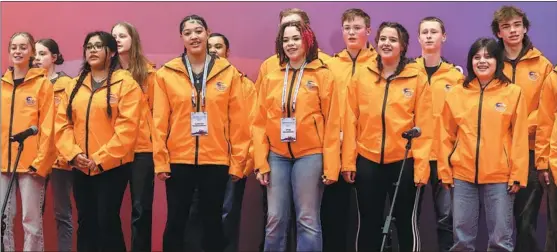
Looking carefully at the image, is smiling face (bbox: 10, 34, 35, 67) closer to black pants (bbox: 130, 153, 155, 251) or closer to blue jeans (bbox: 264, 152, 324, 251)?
black pants (bbox: 130, 153, 155, 251)

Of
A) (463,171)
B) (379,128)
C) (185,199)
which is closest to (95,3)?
(185,199)

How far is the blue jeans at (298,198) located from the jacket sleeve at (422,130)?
0.56 meters

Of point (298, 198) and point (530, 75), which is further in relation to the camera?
point (530, 75)

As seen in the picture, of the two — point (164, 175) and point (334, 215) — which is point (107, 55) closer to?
point (164, 175)

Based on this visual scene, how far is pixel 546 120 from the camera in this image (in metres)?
4.72

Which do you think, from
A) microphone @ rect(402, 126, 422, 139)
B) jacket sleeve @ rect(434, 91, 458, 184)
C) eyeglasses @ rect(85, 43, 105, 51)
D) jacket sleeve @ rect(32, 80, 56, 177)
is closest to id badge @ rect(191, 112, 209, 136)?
eyeglasses @ rect(85, 43, 105, 51)

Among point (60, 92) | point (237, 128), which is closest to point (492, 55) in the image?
point (237, 128)

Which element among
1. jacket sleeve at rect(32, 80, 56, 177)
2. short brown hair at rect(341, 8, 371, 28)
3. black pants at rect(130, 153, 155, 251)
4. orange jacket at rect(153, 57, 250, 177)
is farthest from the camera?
short brown hair at rect(341, 8, 371, 28)

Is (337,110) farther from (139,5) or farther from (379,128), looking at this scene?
(139,5)

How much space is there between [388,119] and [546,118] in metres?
1.00

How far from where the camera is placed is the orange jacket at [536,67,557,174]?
4.70m

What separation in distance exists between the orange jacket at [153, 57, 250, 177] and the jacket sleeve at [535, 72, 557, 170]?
70.1 inches

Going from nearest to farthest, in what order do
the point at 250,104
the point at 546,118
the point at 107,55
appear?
the point at 546,118
the point at 107,55
the point at 250,104

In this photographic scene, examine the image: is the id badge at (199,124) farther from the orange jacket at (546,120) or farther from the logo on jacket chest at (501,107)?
the orange jacket at (546,120)
